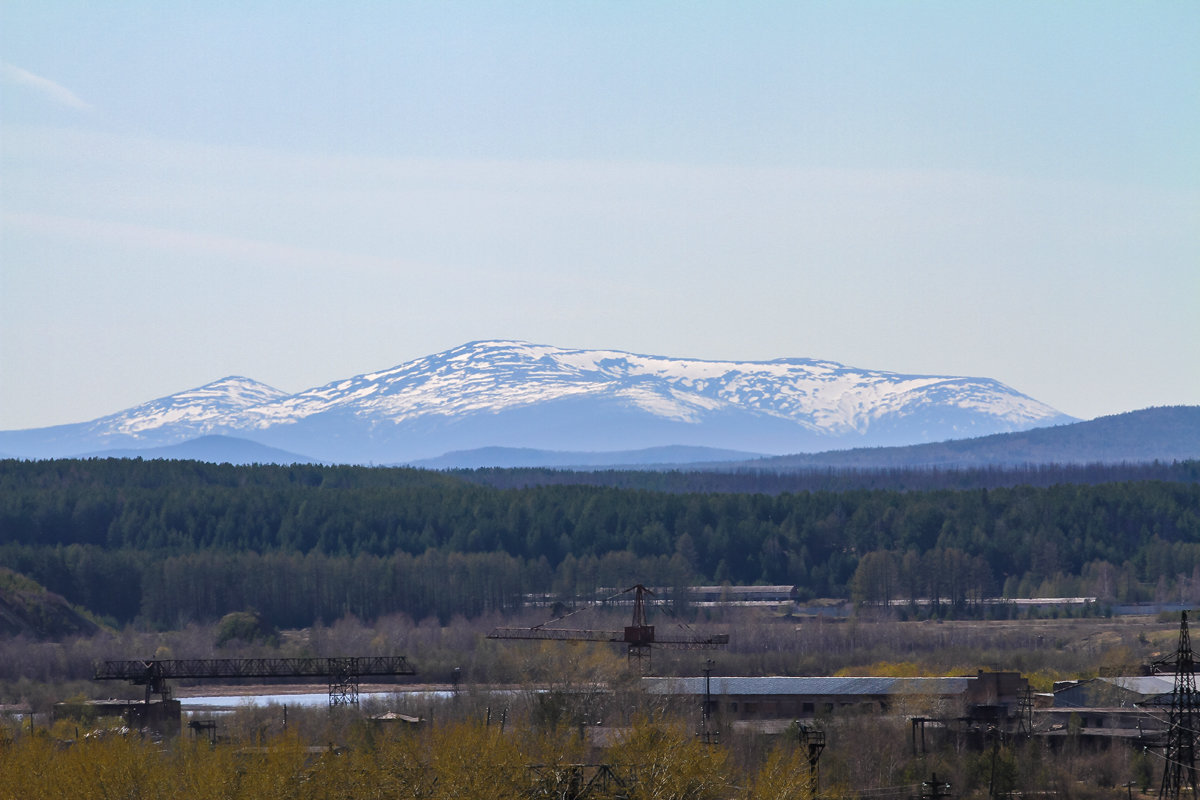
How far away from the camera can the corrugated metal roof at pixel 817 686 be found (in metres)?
105

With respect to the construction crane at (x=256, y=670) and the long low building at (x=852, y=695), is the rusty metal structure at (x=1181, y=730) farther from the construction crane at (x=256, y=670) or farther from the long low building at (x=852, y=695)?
the construction crane at (x=256, y=670)

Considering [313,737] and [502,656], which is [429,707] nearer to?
[313,737]

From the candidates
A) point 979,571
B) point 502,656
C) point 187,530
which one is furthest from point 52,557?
point 979,571

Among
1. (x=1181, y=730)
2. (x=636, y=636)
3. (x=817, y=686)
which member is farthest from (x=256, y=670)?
(x=1181, y=730)

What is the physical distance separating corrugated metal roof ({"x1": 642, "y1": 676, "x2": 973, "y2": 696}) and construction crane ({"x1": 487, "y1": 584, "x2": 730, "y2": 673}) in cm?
362

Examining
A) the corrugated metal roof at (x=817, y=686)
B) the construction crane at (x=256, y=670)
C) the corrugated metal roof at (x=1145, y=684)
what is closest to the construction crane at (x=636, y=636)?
the corrugated metal roof at (x=817, y=686)

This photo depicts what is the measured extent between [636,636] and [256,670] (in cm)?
3149

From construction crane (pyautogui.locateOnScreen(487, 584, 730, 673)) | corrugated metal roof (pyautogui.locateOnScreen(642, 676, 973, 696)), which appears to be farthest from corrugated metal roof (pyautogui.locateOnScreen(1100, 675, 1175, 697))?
construction crane (pyautogui.locateOnScreen(487, 584, 730, 673))

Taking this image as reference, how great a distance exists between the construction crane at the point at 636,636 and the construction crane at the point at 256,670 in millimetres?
11915

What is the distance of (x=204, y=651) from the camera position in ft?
481

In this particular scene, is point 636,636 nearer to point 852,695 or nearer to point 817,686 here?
point 817,686

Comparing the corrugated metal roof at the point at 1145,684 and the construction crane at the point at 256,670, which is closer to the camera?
the corrugated metal roof at the point at 1145,684

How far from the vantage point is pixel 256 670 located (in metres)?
134

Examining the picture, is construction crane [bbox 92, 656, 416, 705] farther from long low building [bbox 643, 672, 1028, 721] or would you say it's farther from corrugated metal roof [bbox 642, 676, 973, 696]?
long low building [bbox 643, 672, 1028, 721]
